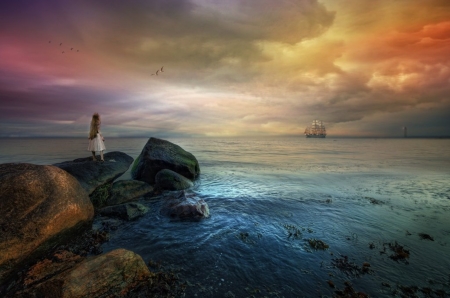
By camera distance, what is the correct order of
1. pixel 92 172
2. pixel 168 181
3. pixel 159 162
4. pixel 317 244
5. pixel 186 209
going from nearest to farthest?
1. pixel 317 244
2. pixel 186 209
3. pixel 92 172
4. pixel 168 181
5. pixel 159 162

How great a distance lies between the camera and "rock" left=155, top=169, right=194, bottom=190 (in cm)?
1449

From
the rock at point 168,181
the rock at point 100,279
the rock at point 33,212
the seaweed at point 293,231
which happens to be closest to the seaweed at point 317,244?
the seaweed at point 293,231

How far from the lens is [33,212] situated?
600 cm

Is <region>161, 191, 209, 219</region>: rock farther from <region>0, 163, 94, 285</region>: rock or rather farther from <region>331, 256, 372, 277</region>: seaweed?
<region>331, 256, 372, 277</region>: seaweed

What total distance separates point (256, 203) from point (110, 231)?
7439 millimetres

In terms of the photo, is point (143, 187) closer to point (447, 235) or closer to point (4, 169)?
point (4, 169)

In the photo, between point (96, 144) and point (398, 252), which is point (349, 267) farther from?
point (96, 144)

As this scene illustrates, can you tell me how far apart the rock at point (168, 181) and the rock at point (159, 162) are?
74.2 inches

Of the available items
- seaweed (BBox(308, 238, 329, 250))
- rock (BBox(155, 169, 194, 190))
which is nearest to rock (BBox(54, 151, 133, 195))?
rock (BBox(155, 169, 194, 190))

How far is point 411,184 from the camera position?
56.2 feet

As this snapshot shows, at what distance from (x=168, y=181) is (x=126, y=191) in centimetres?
300

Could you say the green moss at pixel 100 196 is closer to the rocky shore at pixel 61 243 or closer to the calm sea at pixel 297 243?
the rocky shore at pixel 61 243

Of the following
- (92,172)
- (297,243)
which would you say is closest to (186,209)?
(297,243)

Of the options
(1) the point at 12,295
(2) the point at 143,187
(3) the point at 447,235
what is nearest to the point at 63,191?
(1) the point at 12,295
